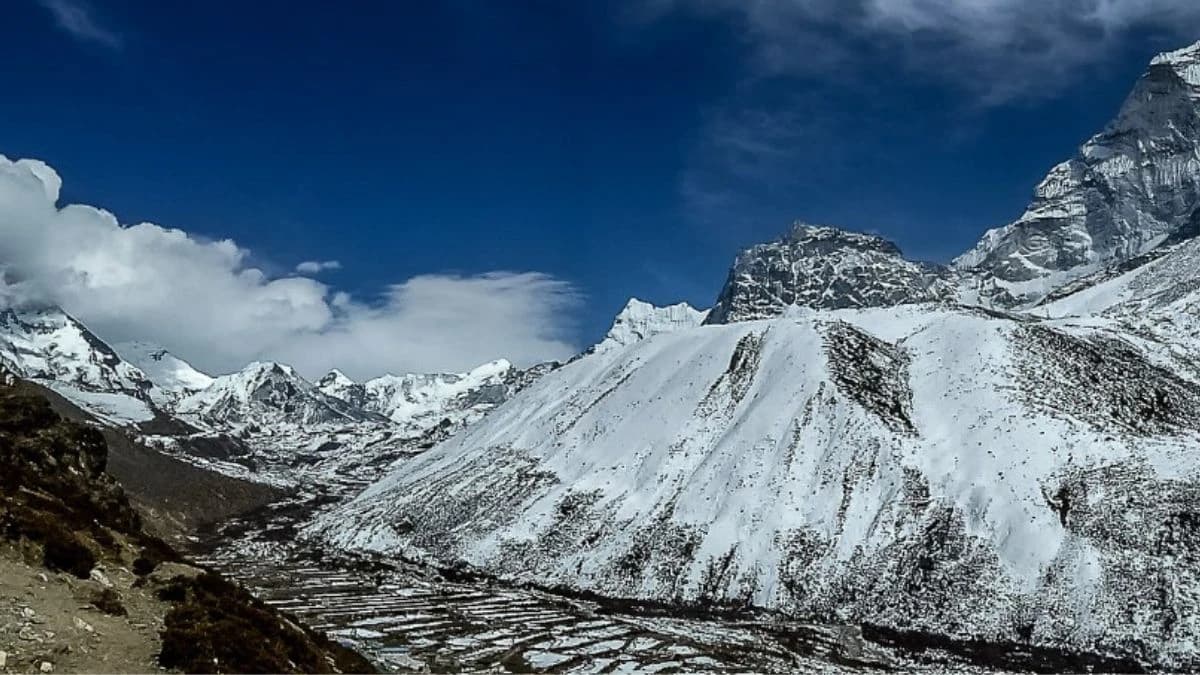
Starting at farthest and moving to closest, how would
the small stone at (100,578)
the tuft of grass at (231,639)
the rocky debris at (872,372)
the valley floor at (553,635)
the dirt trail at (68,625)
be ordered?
the rocky debris at (872,372), the valley floor at (553,635), the small stone at (100,578), the tuft of grass at (231,639), the dirt trail at (68,625)

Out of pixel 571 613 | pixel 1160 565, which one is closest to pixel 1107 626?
pixel 1160 565

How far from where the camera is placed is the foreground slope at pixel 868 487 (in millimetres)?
53844

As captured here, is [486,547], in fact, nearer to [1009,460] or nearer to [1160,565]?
[1009,460]

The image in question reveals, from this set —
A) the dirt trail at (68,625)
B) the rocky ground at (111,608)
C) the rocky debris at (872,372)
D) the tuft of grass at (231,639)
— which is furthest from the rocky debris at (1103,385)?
the dirt trail at (68,625)

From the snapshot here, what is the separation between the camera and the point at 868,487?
70.4 m

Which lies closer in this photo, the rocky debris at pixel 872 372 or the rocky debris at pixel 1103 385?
the rocky debris at pixel 1103 385

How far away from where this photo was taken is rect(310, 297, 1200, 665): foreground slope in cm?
5384

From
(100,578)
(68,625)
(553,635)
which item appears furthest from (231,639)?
(553,635)

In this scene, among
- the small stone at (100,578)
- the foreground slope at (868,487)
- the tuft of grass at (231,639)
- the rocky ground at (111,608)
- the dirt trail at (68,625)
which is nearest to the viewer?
the dirt trail at (68,625)

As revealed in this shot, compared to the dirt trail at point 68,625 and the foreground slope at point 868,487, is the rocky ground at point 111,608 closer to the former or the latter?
the dirt trail at point 68,625

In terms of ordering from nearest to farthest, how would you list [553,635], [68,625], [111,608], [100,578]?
[68,625] < [111,608] < [100,578] < [553,635]

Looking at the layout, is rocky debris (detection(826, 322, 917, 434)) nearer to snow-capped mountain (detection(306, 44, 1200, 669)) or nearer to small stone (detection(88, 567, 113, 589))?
snow-capped mountain (detection(306, 44, 1200, 669))

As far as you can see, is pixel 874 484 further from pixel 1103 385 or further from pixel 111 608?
pixel 111 608

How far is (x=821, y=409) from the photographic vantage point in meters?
83.1
